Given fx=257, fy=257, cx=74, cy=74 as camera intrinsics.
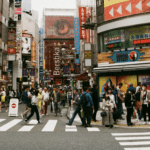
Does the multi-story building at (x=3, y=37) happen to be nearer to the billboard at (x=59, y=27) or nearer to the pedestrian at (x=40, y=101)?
the pedestrian at (x=40, y=101)

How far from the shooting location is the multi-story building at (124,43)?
67.0ft

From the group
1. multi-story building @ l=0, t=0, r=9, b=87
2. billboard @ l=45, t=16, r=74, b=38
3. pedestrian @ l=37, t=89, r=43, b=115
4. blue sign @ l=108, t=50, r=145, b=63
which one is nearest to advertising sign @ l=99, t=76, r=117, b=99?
blue sign @ l=108, t=50, r=145, b=63

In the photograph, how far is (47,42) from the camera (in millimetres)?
133750

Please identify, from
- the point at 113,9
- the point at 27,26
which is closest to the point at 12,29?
the point at 113,9

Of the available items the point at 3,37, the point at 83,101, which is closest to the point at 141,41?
the point at 83,101

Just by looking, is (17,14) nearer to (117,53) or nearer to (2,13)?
(2,13)

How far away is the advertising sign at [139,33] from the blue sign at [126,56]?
1.15 meters

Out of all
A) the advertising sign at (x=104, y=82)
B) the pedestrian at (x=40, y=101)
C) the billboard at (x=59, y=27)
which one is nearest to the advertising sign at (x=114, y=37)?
the advertising sign at (x=104, y=82)

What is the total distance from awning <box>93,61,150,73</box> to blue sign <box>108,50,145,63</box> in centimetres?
49

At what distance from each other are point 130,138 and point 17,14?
153 feet

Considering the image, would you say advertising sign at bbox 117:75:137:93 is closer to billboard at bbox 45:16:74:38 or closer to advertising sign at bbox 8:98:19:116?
advertising sign at bbox 8:98:19:116

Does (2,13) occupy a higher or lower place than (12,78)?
higher

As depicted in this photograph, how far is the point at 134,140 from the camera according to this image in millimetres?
8562

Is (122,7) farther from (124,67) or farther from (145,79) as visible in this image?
(145,79)
